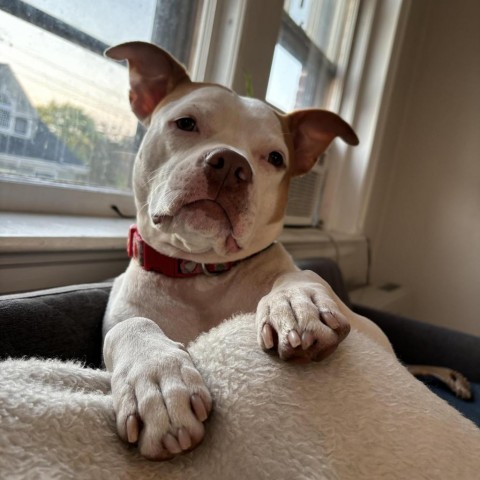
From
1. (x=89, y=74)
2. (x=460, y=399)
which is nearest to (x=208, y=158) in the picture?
(x=89, y=74)

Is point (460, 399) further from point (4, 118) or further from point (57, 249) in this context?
point (4, 118)

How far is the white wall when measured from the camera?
3.32m

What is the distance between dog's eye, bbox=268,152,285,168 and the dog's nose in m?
0.25

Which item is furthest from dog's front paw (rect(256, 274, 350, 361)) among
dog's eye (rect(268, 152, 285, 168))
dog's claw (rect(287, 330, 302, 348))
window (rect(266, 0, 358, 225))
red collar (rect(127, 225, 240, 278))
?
window (rect(266, 0, 358, 225))

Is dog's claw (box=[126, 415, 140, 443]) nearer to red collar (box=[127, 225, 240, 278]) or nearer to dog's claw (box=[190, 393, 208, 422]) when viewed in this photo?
dog's claw (box=[190, 393, 208, 422])

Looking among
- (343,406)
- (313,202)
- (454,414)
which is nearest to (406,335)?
(313,202)

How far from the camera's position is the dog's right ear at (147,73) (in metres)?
1.16

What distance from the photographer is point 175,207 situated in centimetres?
90

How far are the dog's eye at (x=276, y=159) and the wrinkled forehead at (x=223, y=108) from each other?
0.06 meters

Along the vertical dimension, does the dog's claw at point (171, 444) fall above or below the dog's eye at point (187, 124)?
below

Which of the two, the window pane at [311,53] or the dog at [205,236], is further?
the window pane at [311,53]

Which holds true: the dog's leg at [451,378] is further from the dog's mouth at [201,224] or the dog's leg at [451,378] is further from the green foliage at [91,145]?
the green foliage at [91,145]

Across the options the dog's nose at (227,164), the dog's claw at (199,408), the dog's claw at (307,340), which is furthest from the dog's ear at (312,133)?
the dog's claw at (199,408)

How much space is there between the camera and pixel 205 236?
93cm
